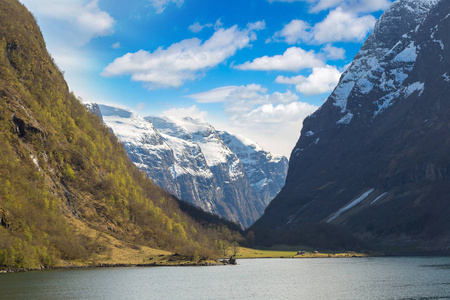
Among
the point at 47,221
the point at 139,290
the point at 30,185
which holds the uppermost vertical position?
the point at 30,185

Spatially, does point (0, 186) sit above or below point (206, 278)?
above

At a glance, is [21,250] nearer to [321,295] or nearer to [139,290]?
[139,290]

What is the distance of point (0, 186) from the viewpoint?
7042 inches

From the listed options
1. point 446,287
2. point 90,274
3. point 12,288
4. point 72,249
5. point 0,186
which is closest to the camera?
point 12,288

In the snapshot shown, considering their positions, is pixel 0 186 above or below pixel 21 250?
above

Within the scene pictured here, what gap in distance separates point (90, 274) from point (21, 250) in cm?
2162

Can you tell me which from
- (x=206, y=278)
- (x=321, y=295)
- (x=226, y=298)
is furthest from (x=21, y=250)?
(x=321, y=295)

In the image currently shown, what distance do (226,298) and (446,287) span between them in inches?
2389

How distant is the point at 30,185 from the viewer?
198500 millimetres

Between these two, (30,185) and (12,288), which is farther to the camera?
(30,185)

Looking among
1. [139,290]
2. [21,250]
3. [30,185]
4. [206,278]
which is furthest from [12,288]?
[30,185]

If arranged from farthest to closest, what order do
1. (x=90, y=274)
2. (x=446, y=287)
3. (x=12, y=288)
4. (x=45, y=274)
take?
(x=90, y=274)
(x=45, y=274)
(x=446, y=287)
(x=12, y=288)

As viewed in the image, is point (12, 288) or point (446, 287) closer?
point (12, 288)

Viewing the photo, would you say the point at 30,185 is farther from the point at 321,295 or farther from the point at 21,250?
the point at 321,295
